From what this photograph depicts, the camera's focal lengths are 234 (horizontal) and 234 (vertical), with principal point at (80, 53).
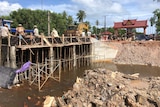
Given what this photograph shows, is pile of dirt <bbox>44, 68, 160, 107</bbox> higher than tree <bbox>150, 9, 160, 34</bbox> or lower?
lower

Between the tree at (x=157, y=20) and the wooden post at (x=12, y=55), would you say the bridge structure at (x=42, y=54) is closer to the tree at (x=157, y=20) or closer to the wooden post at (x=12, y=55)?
the wooden post at (x=12, y=55)

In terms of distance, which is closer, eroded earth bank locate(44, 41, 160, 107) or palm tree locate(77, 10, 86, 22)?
eroded earth bank locate(44, 41, 160, 107)

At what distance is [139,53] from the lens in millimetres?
36031

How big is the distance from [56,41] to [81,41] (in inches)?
263

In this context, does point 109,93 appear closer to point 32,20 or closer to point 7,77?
point 7,77

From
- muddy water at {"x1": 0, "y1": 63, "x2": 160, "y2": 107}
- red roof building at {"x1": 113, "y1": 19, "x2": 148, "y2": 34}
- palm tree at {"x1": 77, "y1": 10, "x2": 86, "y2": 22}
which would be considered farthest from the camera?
palm tree at {"x1": 77, "y1": 10, "x2": 86, "y2": 22}

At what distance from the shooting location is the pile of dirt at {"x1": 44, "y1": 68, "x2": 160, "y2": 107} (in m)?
11.1

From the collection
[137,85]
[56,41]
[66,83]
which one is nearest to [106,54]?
[56,41]

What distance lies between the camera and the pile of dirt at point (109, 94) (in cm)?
1106

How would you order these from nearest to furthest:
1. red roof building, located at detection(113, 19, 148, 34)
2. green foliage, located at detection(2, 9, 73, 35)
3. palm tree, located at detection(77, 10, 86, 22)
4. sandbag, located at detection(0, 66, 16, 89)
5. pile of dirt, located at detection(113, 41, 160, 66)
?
sandbag, located at detection(0, 66, 16, 89)
pile of dirt, located at detection(113, 41, 160, 66)
red roof building, located at detection(113, 19, 148, 34)
green foliage, located at detection(2, 9, 73, 35)
palm tree, located at detection(77, 10, 86, 22)

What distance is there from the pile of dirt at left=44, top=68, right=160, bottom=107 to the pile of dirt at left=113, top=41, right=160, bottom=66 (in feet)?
66.7

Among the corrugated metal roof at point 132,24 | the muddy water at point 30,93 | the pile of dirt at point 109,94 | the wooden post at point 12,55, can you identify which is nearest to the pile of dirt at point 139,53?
the corrugated metal roof at point 132,24

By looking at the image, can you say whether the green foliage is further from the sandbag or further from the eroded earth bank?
the eroded earth bank

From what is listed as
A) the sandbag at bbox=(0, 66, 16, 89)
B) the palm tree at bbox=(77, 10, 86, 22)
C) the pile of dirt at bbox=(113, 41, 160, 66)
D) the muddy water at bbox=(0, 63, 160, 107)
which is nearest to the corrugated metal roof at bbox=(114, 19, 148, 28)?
the pile of dirt at bbox=(113, 41, 160, 66)
